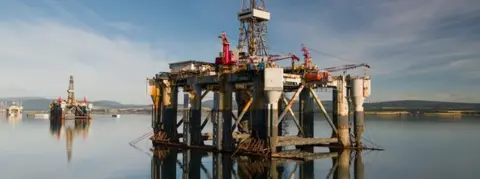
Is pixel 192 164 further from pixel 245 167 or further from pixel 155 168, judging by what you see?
pixel 245 167

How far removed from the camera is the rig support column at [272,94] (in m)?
40.3

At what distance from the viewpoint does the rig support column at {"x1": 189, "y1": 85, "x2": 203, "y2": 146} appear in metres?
49.2

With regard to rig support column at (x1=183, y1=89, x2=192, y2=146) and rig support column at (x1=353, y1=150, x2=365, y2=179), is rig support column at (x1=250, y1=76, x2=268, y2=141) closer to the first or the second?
rig support column at (x1=353, y1=150, x2=365, y2=179)

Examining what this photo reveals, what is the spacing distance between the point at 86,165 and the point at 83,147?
59.7 ft

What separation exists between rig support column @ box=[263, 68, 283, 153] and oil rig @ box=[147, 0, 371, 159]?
0.20 feet

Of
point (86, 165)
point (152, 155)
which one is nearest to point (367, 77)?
point (152, 155)

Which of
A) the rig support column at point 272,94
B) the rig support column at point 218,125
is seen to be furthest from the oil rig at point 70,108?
the rig support column at point 272,94

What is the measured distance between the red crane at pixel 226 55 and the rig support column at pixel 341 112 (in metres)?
12.1

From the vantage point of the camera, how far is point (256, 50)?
193 ft

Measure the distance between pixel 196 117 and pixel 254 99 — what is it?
9636mm

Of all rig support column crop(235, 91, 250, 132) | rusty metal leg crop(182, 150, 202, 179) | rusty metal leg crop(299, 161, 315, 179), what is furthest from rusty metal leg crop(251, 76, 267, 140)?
rig support column crop(235, 91, 250, 132)

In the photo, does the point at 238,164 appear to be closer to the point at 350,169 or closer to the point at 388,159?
the point at 350,169

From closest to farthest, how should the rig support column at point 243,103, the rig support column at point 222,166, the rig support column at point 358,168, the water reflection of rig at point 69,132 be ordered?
the rig support column at point 222,166 < the rig support column at point 358,168 < the rig support column at point 243,103 < the water reflection of rig at point 69,132

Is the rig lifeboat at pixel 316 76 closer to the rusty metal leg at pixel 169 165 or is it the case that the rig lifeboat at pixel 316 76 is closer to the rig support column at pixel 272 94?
the rig support column at pixel 272 94
